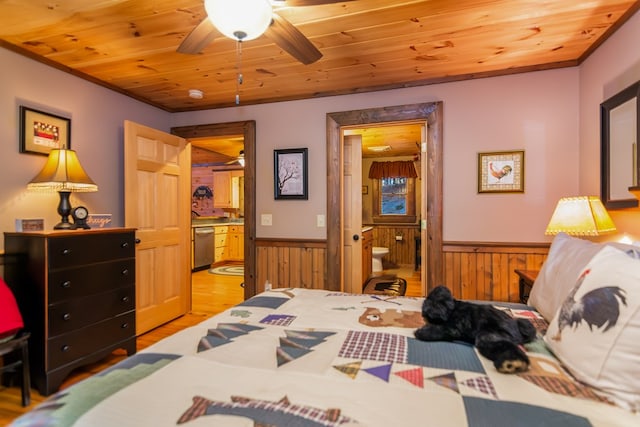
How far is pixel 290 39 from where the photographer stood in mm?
1719

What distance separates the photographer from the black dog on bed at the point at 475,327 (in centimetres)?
110

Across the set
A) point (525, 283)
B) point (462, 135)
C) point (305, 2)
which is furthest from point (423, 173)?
point (305, 2)

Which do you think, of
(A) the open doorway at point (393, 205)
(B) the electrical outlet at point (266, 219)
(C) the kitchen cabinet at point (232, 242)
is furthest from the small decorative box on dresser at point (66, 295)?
(C) the kitchen cabinet at point (232, 242)

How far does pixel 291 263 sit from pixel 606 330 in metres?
2.69

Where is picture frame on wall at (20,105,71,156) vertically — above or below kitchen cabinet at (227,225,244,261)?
above

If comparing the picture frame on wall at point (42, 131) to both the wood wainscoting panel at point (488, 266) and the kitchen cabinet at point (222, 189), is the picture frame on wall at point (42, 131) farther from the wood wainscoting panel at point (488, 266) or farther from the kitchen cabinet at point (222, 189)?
the kitchen cabinet at point (222, 189)

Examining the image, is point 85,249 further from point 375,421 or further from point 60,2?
point 375,421

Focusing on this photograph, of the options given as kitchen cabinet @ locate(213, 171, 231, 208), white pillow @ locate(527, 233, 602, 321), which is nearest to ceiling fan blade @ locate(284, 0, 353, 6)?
white pillow @ locate(527, 233, 602, 321)

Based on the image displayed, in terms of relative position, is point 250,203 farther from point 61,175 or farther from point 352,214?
point 61,175

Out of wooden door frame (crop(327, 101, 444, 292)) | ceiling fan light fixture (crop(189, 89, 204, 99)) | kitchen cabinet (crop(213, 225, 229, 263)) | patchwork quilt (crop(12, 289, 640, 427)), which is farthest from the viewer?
kitchen cabinet (crop(213, 225, 229, 263))

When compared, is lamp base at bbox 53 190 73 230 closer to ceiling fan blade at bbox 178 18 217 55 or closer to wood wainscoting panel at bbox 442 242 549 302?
ceiling fan blade at bbox 178 18 217 55

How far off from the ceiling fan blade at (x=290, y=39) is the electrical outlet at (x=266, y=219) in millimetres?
1832

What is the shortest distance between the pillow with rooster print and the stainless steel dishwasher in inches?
239

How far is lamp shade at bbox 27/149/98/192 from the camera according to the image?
232cm
